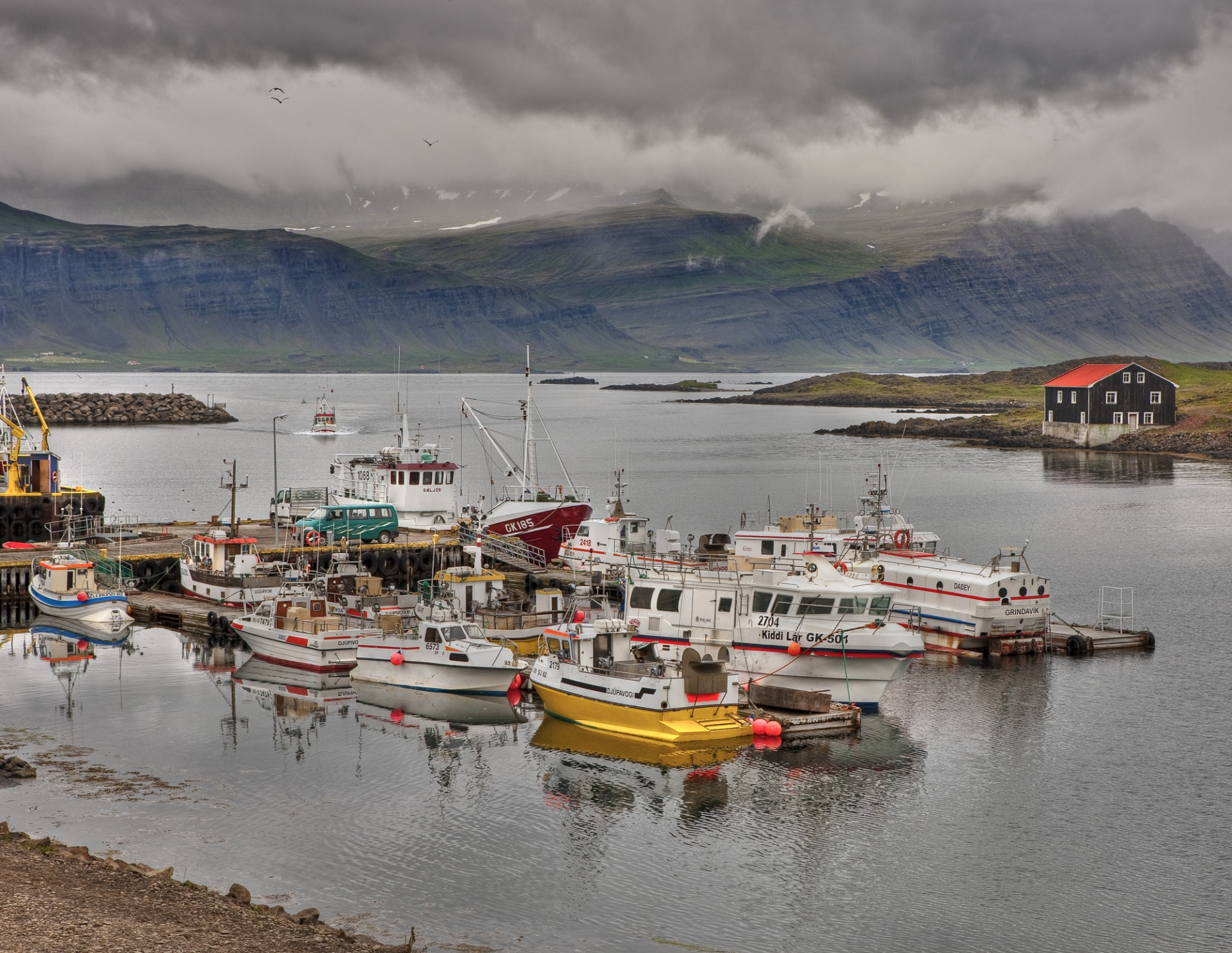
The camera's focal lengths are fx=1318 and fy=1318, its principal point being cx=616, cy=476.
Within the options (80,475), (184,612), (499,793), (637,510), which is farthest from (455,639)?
(80,475)

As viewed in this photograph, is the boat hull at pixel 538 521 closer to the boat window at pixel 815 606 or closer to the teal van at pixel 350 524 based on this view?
the teal van at pixel 350 524

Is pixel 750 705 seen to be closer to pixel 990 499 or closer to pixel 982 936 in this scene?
pixel 982 936

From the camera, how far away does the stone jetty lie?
179500 millimetres

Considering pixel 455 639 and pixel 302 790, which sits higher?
pixel 455 639

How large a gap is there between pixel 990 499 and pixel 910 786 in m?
66.9

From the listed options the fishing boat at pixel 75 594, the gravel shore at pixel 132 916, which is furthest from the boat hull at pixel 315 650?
the gravel shore at pixel 132 916

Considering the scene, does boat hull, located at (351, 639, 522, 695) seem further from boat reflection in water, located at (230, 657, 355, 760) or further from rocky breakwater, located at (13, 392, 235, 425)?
rocky breakwater, located at (13, 392, 235, 425)

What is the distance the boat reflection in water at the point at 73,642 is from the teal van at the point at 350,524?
1185cm

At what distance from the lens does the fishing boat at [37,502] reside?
60.7 metres

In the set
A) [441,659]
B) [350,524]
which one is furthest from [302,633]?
[350,524]

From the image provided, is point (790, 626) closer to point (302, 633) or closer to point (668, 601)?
point (668, 601)

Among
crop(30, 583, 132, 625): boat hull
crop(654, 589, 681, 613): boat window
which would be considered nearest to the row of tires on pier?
crop(30, 583, 132, 625): boat hull

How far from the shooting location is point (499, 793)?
29344 mm

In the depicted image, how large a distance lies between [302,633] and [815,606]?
621 inches
